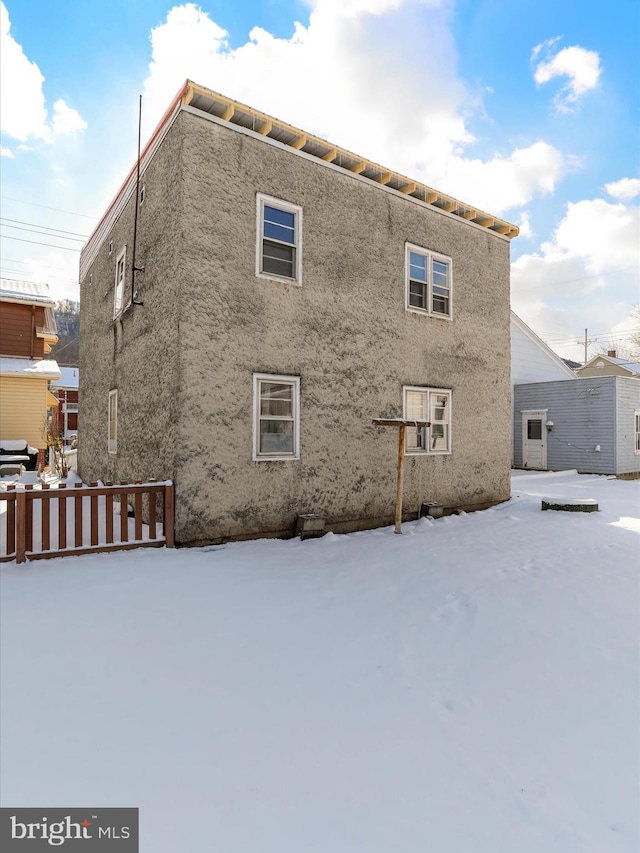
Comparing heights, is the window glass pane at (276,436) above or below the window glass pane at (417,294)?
below

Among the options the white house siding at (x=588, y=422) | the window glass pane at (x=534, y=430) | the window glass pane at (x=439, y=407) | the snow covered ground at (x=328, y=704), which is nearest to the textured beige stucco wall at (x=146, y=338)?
the snow covered ground at (x=328, y=704)

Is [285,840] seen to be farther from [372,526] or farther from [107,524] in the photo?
[372,526]

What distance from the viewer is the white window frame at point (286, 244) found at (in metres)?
7.77

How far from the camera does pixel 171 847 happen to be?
2082 mm

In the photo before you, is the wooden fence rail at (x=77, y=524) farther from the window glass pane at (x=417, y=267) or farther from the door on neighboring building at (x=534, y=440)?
the door on neighboring building at (x=534, y=440)

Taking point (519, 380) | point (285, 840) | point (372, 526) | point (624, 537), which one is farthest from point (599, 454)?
point (285, 840)

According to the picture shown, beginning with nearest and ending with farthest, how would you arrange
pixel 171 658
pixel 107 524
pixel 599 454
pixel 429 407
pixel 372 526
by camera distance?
pixel 171 658, pixel 107 524, pixel 372 526, pixel 429 407, pixel 599 454

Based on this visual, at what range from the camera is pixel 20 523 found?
19.0 ft

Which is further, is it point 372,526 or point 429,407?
point 429,407

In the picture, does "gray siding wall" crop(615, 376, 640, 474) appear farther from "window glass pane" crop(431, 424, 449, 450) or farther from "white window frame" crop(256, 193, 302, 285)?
"white window frame" crop(256, 193, 302, 285)

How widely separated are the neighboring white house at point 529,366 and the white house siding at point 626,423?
2.83 metres

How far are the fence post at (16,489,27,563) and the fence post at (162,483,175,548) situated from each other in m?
1.79

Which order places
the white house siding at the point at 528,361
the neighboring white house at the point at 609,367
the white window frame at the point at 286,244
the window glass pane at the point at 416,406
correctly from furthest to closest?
the neighboring white house at the point at 609,367
the white house siding at the point at 528,361
the window glass pane at the point at 416,406
the white window frame at the point at 286,244

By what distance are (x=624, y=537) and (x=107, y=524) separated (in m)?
8.78
